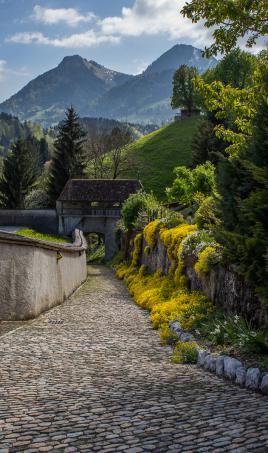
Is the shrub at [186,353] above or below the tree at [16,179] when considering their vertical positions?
below

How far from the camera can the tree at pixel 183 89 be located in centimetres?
9250

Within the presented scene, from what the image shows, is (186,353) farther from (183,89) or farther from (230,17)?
(183,89)

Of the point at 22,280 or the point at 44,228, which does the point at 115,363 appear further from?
the point at 44,228

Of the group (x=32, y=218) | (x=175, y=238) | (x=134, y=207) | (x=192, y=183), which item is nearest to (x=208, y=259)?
(x=175, y=238)

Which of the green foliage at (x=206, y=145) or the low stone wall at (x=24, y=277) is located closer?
the low stone wall at (x=24, y=277)

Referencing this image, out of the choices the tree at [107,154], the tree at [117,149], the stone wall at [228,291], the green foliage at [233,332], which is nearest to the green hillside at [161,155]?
the tree at [117,149]

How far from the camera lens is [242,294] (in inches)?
412

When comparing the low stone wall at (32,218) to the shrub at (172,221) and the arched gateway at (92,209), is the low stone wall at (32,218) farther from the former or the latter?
the shrub at (172,221)

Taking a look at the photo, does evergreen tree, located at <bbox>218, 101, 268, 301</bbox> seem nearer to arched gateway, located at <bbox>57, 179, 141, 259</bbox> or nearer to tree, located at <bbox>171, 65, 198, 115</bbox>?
arched gateway, located at <bbox>57, 179, 141, 259</bbox>

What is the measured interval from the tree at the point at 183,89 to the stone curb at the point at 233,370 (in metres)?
86.7

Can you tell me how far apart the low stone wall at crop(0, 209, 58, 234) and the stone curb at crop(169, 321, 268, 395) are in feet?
144

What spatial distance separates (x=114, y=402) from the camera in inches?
262

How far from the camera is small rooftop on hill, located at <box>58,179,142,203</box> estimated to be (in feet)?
168

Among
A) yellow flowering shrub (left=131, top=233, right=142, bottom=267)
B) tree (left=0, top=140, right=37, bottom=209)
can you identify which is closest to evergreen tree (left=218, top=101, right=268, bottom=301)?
yellow flowering shrub (left=131, top=233, right=142, bottom=267)
